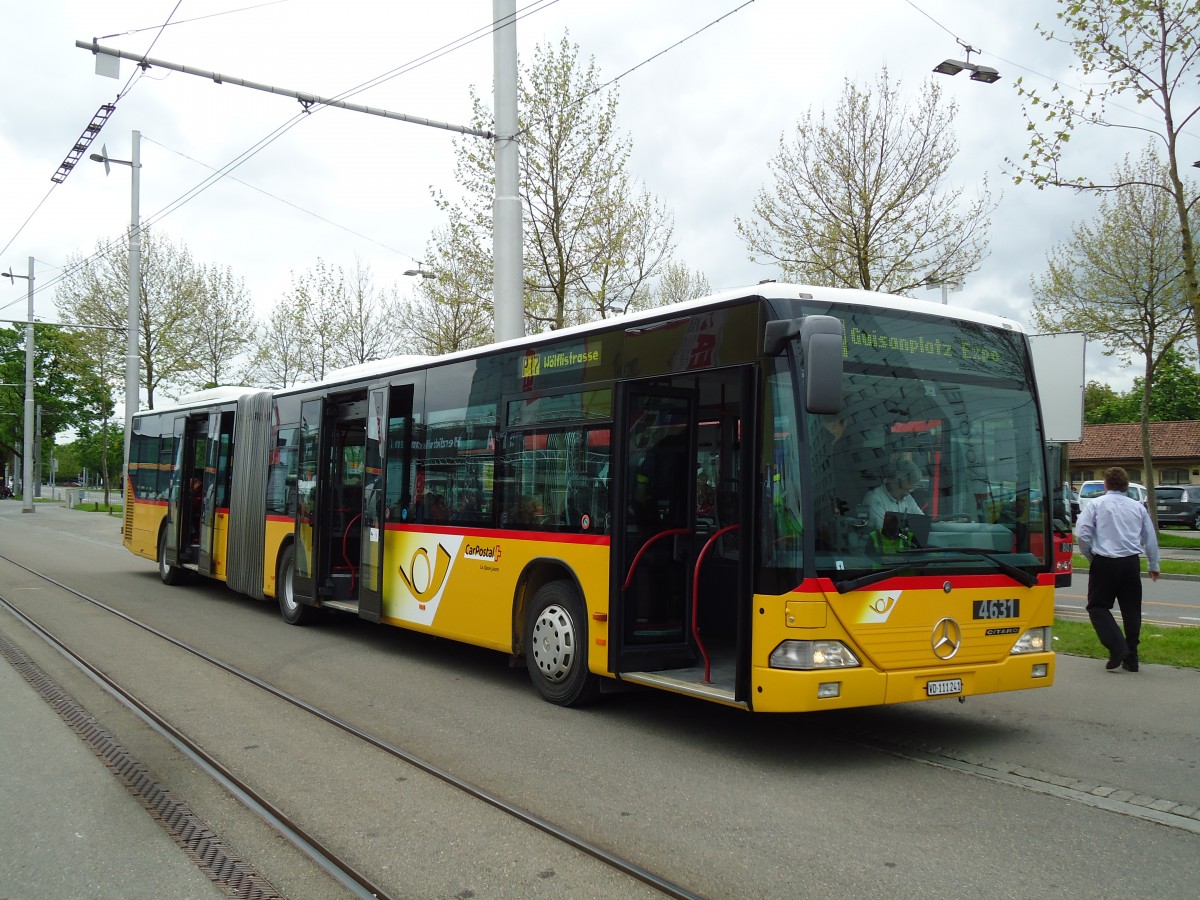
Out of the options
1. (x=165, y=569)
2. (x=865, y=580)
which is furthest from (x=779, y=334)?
(x=165, y=569)

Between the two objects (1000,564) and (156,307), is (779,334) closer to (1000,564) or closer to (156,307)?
(1000,564)

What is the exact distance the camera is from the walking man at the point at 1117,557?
9.04 metres

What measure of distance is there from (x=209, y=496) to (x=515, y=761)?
35.5 feet

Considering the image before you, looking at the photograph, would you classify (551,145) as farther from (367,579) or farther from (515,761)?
(515,761)

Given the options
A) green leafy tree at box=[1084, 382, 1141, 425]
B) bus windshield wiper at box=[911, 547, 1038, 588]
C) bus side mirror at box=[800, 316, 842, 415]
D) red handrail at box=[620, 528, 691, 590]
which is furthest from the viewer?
green leafy tree at box=[1084, 382, 1141, 425]

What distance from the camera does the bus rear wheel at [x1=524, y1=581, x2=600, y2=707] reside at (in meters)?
7.63

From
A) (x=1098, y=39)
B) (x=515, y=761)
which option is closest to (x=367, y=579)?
(x=515, y=761)

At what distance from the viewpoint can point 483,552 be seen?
28.9 feet

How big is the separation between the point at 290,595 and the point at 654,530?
6755mm

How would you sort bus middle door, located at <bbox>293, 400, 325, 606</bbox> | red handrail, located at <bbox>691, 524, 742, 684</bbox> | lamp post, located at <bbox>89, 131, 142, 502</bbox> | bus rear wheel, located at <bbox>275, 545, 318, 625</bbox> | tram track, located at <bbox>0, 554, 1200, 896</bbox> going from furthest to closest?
lamp post, located at <bbox>89, 131, 142, 502</bbox>, bus rear wheel, located at <bbox>275, 545, 318, 625</bbox>, bus middle door, located at <bbox>293, 400, 325, 606</bbox>, red handrail, located at <bbox>691, 524, 742, 684</bbox>, tram track, located at <bbox>0, 554, 1200, 896</bbox>

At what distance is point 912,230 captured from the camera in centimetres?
2009

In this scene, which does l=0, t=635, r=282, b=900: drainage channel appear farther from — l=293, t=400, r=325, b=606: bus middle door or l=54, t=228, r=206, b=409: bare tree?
l=54, t=228, r=206, b=409: bare tree

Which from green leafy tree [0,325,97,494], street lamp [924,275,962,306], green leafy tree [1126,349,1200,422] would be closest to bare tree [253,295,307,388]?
street lamp [924,275,962,306]

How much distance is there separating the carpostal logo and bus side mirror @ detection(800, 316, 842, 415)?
372 cm
